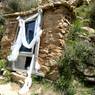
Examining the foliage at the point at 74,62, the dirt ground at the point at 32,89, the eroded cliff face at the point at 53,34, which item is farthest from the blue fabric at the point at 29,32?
the foliage at the point at 74,62

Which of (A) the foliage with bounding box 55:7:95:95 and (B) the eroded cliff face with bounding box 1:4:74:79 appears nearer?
(A) the foliage with bounding box 55:7:95:95

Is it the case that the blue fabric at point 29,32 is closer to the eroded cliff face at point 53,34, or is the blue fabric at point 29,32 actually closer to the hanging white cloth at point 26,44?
the hanging white cloth at point 26,44

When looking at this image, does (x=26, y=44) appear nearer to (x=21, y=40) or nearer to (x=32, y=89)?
(x=21, y=40)

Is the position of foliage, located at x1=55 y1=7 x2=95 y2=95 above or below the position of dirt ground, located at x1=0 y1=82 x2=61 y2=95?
above

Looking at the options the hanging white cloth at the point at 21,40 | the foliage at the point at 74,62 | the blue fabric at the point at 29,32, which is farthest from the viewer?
the blue fabric at the point at 29,32

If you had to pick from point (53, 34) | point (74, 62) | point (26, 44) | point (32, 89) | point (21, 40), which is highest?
point (53, 34)

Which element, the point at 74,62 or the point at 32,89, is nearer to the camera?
the point at 74,62

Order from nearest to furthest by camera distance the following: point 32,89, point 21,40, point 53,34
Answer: point 32,89
point 53,34
point 21,40

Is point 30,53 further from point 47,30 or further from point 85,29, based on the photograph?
point 85,29

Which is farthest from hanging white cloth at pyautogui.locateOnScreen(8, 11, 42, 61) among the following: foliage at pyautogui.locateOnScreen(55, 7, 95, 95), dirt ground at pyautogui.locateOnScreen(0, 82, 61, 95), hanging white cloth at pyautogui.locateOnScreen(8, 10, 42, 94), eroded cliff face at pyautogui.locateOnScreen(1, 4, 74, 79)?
foliage at pyautogui.locateOnScreen(55, 7, 95, 95)

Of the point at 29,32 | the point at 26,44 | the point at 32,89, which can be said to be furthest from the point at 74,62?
the point at 29,32

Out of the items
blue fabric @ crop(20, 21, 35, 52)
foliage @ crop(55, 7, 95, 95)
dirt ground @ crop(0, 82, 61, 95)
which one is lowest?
dirt ground @ crop(0, 82, 61, 95)

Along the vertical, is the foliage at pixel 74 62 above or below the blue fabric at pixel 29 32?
below

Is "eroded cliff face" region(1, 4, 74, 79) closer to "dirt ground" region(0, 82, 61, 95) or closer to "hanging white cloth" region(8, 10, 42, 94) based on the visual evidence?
"hanging white cloth" region(8, 10, 42, 94)
